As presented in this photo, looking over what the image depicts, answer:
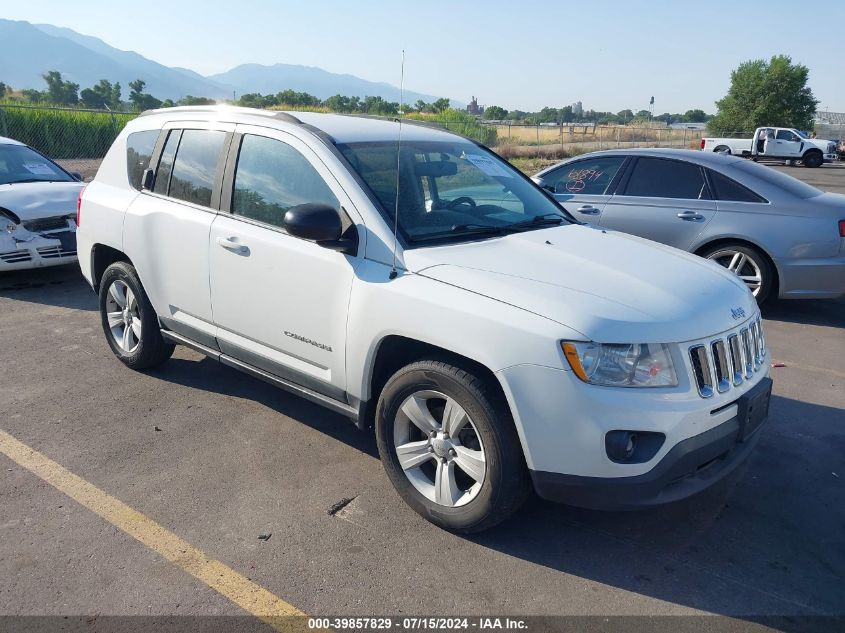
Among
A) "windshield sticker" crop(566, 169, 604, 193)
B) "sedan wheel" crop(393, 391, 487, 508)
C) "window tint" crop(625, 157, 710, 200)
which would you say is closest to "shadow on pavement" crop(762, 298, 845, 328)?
"window tint" crop(625, 157, 710, 200)

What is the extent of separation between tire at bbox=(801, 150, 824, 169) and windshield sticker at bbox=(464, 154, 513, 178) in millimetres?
35341

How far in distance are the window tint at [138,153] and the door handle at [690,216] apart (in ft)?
16.6

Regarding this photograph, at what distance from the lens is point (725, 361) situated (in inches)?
120

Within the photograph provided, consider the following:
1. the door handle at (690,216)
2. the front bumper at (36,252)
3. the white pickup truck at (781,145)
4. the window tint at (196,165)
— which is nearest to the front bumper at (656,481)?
the window tint at (196,165)

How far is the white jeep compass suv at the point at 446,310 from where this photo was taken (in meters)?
2.80

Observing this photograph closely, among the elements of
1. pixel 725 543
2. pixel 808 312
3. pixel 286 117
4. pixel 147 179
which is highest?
pixel 286 117

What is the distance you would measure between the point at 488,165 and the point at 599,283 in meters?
1.68

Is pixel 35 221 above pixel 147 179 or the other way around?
the other way around

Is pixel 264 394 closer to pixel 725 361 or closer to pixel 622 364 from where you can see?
pixel 622 364

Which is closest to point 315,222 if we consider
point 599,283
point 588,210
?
point 599,283

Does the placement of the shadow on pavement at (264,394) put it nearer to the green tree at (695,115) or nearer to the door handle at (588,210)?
the door handle at (588,210)

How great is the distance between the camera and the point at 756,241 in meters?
6.79

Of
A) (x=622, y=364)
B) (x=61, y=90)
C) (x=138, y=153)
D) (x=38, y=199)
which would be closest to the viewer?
(x=622, y=364)

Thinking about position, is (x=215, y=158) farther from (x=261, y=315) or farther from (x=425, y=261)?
(x=425, y=261)
